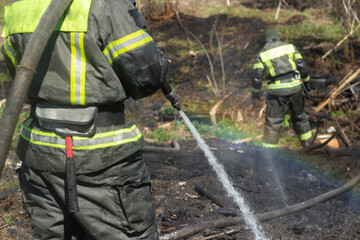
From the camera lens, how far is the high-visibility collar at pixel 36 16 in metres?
1.95

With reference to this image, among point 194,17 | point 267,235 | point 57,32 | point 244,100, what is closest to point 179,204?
point 267,235

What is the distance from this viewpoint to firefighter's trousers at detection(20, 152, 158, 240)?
2.09m

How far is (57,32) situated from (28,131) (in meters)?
0.60

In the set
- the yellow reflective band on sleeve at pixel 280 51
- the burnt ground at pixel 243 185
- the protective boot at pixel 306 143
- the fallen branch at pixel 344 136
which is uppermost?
the yellow reflective band on sleeve at pixel 280 51

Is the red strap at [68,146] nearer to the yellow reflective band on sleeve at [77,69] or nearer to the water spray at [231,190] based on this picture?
the yellow reflective band on sleeve at [77,69]

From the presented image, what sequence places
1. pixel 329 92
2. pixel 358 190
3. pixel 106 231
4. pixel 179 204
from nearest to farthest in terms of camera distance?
pixel 106 231 → pixel 179 204 → pixel 358 190 → pixel 329 92

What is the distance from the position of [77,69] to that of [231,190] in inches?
128

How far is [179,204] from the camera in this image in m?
4.17

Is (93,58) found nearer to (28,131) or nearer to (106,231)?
(28,131)

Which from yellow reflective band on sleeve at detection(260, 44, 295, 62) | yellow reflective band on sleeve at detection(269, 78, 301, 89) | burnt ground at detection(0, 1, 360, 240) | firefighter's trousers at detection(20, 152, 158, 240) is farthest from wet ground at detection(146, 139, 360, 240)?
yellow reflective band on sleeve at detection(260, 44, 295, 62)

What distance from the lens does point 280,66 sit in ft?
21.9

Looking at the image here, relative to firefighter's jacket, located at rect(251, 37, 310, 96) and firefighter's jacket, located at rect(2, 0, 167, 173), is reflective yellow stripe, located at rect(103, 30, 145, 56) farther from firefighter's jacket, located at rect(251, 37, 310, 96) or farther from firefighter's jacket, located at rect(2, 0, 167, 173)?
firefighter's jacket, located at rect(251, 37, 310, 96)

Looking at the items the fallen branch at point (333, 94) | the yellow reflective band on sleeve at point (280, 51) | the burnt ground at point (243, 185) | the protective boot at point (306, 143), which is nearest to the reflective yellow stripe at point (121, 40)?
the burnt ground at point (243, 185)

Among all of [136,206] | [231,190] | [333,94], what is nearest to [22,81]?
[136,206]
